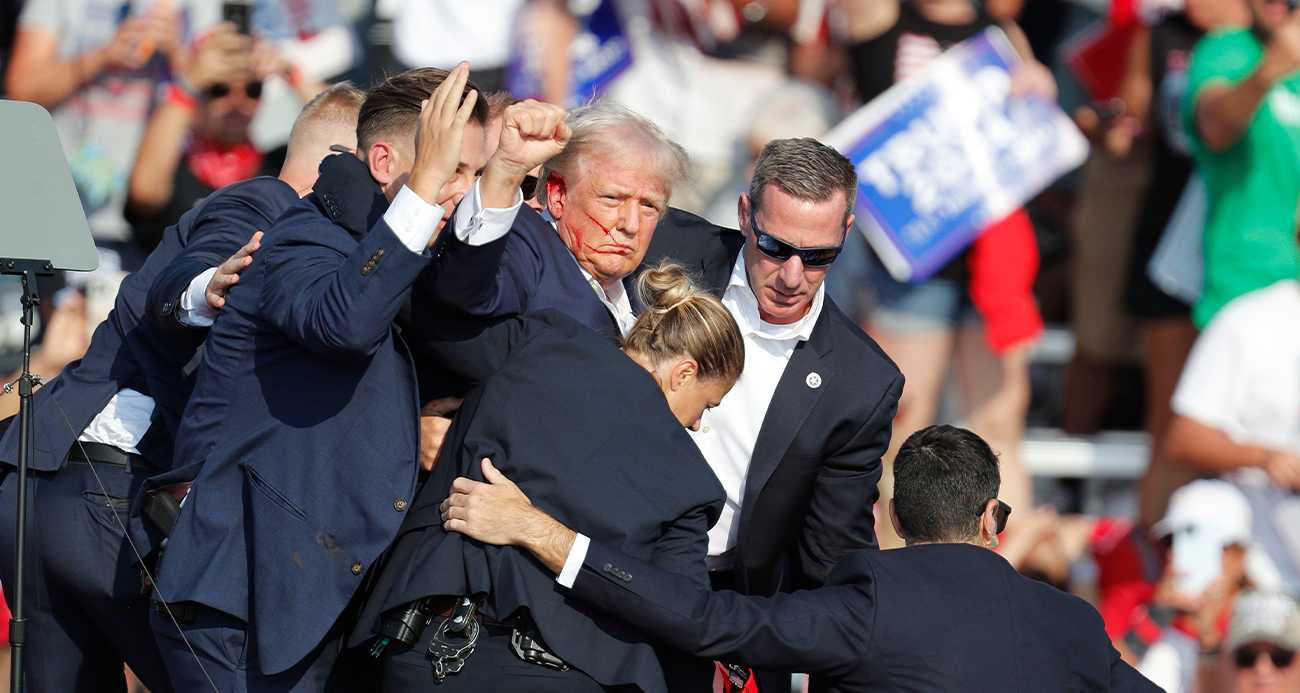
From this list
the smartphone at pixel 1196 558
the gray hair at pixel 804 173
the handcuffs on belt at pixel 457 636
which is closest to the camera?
the handcuffs on belt at pixel 457 636

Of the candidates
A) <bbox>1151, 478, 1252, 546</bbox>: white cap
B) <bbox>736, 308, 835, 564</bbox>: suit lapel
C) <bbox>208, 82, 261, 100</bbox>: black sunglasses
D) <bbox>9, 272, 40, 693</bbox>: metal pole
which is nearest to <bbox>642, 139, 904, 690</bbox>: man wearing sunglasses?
<bbox>736, 308, 835, 564</bbox>: suit lapel

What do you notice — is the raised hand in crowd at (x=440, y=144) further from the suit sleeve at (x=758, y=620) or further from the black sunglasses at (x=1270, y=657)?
the black sunglasses at (x=1270, y=657)

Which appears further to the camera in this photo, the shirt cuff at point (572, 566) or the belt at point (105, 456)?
the belt at point (105, 456)

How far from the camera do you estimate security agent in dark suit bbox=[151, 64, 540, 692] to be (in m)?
2.36

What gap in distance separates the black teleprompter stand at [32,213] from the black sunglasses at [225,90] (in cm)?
256

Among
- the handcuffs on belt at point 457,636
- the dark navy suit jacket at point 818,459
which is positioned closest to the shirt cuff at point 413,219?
the handcuffs on belt at point 457,636

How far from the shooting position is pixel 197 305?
262cm

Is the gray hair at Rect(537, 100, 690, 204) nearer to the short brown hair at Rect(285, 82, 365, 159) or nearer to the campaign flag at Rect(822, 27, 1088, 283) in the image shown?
the short brown hair at Rect(285, 82, 365, 159)

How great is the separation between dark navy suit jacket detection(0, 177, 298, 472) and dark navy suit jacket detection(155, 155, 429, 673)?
1.65 feet

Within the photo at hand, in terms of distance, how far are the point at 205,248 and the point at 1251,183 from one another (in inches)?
187

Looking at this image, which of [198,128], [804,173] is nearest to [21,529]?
[804,173]

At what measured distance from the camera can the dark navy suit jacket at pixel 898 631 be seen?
8.05 ft

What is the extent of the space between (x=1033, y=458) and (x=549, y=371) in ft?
14.4

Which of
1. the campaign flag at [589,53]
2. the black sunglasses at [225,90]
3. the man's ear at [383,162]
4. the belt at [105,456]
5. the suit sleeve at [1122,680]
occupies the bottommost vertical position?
the campaign flag at [589,53]
